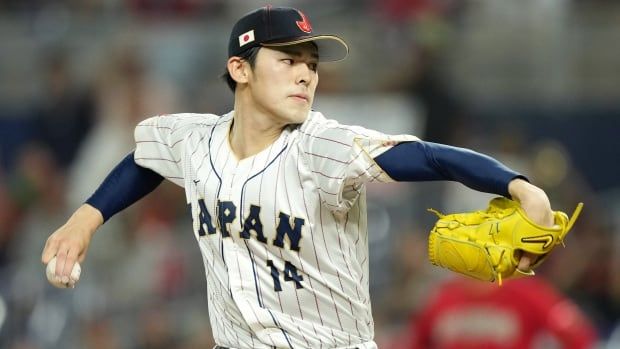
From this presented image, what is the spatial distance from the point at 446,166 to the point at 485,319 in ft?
10.6

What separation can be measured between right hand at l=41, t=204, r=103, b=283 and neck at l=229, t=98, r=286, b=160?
0.55 m

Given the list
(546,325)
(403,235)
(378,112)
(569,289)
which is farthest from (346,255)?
(378,112)

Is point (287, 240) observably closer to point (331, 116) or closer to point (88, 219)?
point (88, 219)

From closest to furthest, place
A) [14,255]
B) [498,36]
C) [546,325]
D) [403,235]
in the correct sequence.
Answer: [546,325] < [403,235] < [14,255] < [498,36]

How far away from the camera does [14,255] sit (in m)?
8.66

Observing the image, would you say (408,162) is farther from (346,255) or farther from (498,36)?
(498,36)

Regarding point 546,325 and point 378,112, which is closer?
point 546,325

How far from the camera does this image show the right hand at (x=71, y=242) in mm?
3954

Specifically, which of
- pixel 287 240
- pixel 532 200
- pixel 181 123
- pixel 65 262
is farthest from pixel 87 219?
pixel 532 200

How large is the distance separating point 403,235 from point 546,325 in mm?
1234

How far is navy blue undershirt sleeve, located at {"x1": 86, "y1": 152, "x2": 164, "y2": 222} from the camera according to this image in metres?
4.34

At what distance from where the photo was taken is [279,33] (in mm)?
3936

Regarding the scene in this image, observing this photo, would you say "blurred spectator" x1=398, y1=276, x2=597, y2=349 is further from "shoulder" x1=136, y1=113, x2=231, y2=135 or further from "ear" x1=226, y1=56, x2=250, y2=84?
"ear" x1=226, y1=56, x2=250, y2=84

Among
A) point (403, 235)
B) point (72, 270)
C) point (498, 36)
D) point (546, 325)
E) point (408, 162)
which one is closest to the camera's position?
point (408, 162)
